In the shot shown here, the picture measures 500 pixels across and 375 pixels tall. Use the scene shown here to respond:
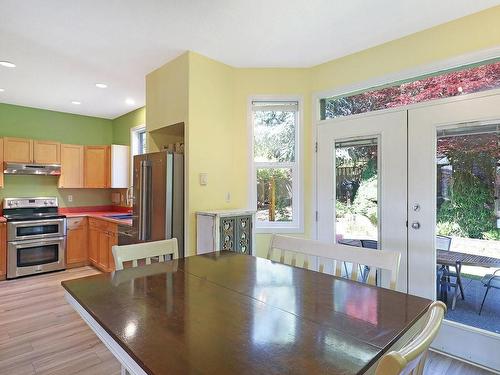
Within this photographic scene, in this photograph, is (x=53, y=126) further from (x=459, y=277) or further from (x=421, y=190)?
(x=459, y=277)

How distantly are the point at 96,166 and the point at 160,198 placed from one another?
2.79 m

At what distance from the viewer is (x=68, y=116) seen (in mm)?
5180

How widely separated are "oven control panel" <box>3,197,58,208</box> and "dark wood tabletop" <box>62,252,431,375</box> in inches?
161

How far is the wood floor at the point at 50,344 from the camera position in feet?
6.98

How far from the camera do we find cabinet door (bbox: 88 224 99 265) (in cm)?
466

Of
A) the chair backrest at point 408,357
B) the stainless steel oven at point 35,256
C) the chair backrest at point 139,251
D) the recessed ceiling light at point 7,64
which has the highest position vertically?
the recessed ceiling light at point 7,64

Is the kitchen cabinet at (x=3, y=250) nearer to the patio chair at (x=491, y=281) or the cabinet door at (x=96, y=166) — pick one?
the cabinet door at (x=96, y=166)

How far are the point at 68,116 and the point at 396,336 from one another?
5786 millimetres

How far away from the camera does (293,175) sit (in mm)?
3316

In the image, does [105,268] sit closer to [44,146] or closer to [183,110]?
[44,146]

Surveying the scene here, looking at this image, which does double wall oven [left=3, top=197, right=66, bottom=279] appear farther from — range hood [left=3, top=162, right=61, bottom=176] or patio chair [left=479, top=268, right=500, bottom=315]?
patio chair [left=479, top=268, right=500, bottom=315]

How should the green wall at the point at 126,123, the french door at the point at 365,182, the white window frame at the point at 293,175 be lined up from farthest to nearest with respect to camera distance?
1. the green wall at the point at 126,123
2. the white window frame at the point at 293,175
3. the french door at the point at 365,182

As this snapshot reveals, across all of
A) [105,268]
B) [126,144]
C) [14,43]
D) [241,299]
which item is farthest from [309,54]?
[105,268]

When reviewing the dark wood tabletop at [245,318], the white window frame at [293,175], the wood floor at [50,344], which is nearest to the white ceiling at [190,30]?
the white window frame at [293,175]
